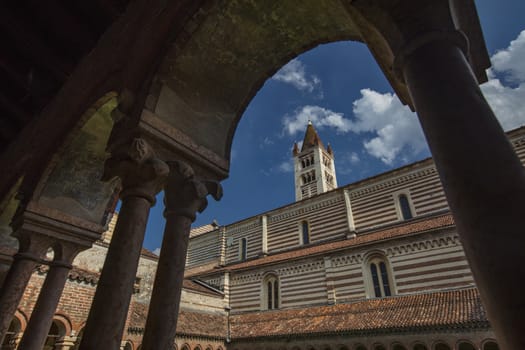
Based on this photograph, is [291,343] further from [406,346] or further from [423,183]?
[423,183]

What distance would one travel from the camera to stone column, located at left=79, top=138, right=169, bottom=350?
8.02 feet

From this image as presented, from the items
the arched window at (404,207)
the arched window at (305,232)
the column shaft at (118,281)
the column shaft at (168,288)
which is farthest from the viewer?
the arched window at (305,232)

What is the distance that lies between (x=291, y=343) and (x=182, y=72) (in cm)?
1493

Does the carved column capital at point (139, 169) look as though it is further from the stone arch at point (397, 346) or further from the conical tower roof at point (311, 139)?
the conical tower roof at point (311, 139)

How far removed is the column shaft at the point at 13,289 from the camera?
4.41 meters

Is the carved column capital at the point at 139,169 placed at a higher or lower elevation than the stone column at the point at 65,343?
higher

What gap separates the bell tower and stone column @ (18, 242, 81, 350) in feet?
115

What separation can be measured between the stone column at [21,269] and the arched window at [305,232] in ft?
63.5

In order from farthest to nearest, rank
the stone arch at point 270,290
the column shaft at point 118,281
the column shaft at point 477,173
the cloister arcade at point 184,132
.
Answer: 1. the stone arch at point 270,290
2. the column shaft at point 118,281
3. the cloister arcade at point 184,132
4. the column shaft at point 477,173

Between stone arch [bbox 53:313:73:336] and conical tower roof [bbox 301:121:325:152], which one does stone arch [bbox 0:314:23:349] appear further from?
conical tower roof [bbox 301:121:325:152]

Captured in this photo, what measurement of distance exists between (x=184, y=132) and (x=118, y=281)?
1716 millimetres

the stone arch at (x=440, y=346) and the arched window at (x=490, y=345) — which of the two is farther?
the stone arch at (x=440, y=346)

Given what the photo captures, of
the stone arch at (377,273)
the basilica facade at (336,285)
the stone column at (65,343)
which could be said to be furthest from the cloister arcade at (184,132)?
the stone arch at (377,273)

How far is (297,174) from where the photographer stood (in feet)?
140
